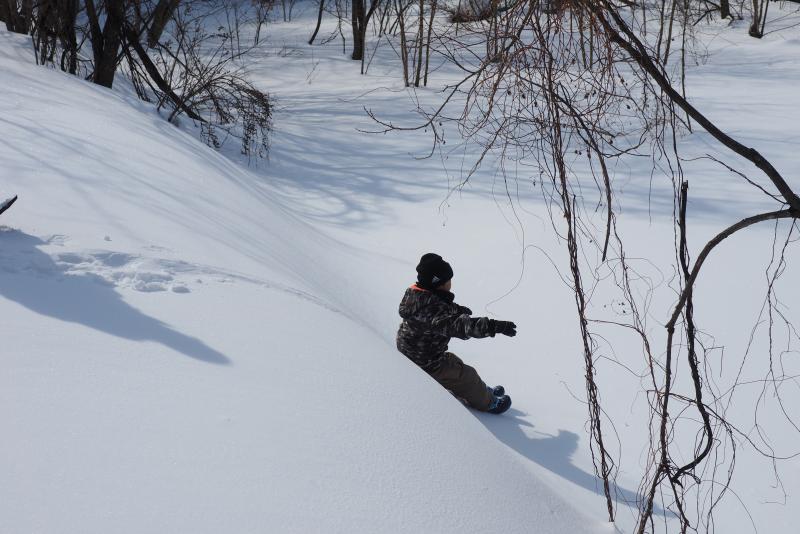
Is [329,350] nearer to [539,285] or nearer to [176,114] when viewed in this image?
[539,285]

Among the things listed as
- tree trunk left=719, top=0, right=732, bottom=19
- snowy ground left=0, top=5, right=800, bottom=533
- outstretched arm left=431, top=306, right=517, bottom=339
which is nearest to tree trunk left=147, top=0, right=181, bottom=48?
snowy ground left=0, top=5, right=800, bottom=533

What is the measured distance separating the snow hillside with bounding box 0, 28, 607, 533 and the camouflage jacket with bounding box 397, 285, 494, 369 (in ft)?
1.77

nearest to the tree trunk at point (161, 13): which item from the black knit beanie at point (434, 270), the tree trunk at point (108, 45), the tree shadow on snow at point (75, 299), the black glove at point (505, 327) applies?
the tree trunk at point (108, 45)

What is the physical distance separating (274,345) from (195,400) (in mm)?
610

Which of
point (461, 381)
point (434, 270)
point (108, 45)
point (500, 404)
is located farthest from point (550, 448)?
point (108, 45)

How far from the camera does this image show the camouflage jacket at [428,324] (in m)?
4.21

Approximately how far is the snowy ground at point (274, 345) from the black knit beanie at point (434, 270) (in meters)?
0.42

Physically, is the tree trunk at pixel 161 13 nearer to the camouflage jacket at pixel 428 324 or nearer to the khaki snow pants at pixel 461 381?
the camouflage jacket at pixel 428 324

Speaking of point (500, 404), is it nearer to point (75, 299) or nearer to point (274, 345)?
point (274, 345)

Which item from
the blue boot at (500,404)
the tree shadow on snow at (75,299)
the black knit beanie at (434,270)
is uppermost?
the tree shadow on snow at (75,299)

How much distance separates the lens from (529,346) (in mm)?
5309

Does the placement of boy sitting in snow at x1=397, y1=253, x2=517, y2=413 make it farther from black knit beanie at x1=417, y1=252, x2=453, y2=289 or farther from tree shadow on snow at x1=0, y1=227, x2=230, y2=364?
tree shadow on snow at x1=0, y1=227, x2=230, y2=364

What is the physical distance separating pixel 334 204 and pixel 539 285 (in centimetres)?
284

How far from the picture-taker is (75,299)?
2932 millimetres
